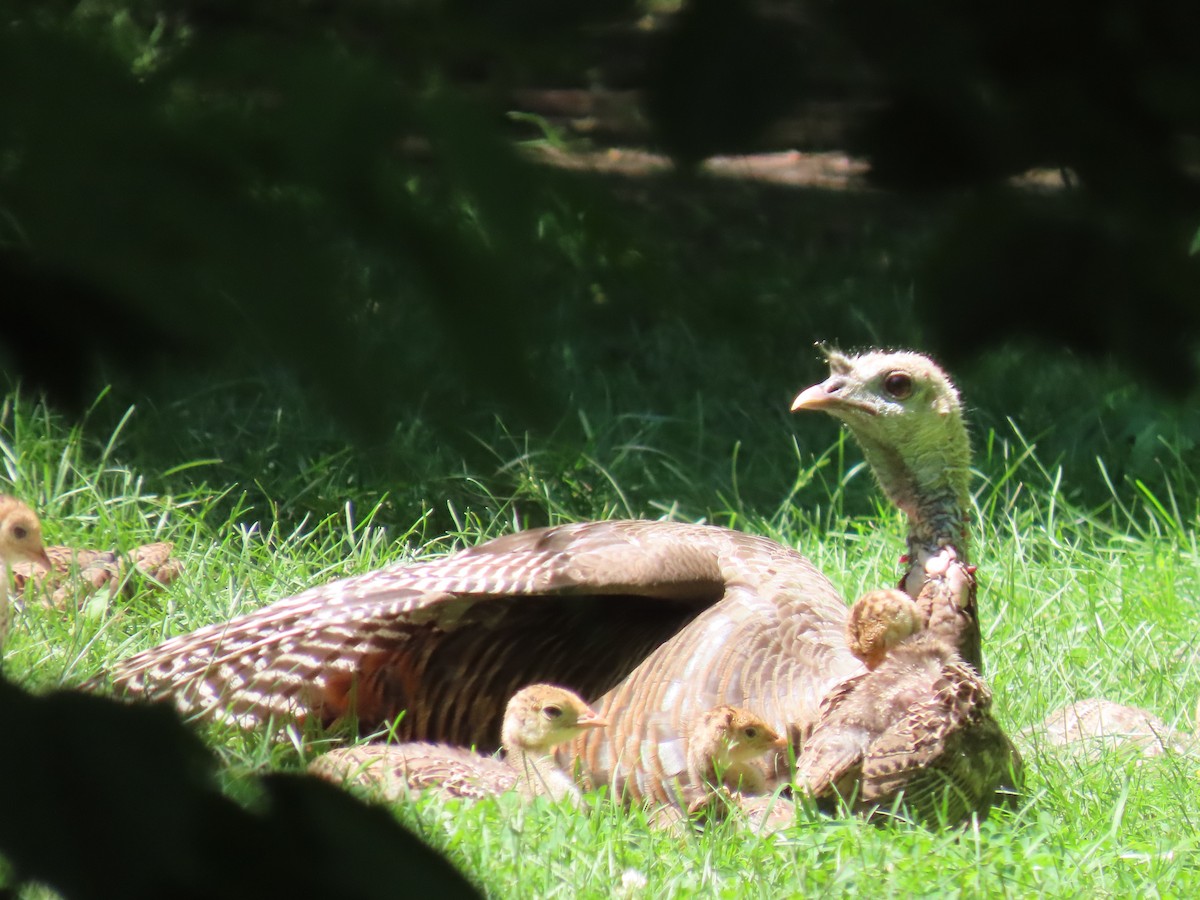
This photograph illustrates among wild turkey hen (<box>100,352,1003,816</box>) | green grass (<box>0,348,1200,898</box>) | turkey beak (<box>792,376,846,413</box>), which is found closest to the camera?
green grass (<box>0,348,1200,898</box>)

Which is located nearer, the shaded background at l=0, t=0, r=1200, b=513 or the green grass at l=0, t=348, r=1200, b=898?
the shaded background at l=0, t=0, r=1200, b=513

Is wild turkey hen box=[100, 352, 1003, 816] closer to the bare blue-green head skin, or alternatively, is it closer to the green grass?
the bare blue-green head skin

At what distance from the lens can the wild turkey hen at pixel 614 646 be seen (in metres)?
3.75

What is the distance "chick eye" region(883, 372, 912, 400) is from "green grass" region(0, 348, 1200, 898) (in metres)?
0.82

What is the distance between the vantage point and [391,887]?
101 cm

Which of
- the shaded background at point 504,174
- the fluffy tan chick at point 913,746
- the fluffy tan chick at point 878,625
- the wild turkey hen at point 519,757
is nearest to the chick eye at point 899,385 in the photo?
the fluffy tan chick at point 878,625

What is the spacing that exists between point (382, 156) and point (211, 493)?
14.6 ft

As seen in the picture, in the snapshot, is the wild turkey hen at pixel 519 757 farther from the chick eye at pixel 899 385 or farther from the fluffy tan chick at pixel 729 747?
the chick eye at pixel 899 385

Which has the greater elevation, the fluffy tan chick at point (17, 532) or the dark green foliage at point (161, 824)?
the dark green foliage at point (161, 824)

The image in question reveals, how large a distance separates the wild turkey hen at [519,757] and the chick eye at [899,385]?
3.14 feet

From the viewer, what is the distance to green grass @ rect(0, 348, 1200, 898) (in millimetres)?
3115

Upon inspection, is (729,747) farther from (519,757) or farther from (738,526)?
(738,526)

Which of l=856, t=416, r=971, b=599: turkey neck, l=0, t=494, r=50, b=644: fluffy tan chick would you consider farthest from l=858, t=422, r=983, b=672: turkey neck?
l=0, t=494, r=50, b=644: fluffy tan chick

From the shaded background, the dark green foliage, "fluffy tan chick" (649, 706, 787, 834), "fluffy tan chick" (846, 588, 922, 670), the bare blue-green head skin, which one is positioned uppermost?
the shaded background
